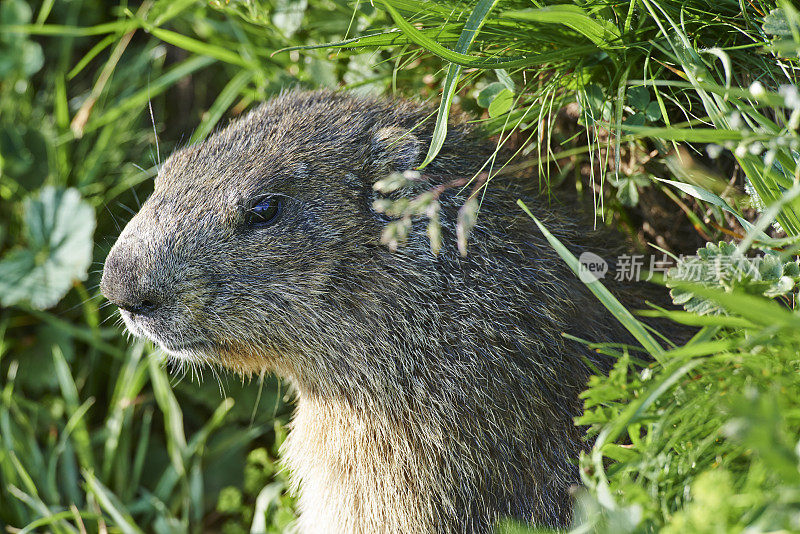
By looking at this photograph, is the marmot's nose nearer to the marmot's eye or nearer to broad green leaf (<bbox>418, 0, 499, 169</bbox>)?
the marmot's eye

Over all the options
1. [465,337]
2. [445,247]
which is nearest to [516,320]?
[465,337]

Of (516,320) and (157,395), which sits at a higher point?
(516,320)

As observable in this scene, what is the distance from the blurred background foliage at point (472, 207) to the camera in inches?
80.5

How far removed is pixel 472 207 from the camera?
7.20 feet

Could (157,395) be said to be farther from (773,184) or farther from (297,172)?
(773,184)

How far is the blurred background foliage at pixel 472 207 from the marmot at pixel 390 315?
0.30 m

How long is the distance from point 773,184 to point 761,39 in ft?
2.04

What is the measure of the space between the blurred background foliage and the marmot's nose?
632mm

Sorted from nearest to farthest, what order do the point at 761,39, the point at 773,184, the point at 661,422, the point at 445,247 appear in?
the point at 661,422 < the point at 773,184 < the point at 761,39 < the point at 445,247

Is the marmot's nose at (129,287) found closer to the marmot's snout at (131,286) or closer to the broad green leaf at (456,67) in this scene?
the marmot's snout at (131,286)

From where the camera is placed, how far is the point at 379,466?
117 inches

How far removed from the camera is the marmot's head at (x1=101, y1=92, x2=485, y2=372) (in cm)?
279

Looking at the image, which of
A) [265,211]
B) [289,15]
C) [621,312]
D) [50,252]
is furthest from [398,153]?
[50,252]

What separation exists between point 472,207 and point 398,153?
82 cm
